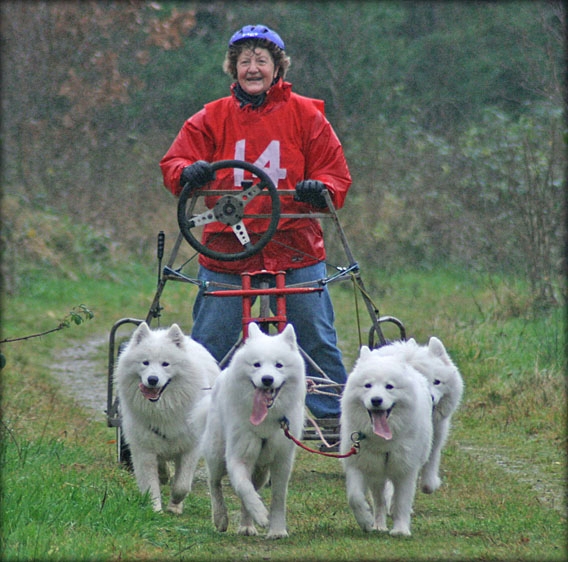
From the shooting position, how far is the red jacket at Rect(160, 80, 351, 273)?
20.5 ft

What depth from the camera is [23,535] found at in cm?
433

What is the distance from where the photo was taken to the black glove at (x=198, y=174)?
5.87 metres

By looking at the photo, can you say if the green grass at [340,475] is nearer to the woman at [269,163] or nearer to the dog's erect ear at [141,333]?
the dog's erect ear at [141,333]

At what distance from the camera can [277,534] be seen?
496 centimetres

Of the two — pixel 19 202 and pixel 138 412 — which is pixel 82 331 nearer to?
pixel 19 202

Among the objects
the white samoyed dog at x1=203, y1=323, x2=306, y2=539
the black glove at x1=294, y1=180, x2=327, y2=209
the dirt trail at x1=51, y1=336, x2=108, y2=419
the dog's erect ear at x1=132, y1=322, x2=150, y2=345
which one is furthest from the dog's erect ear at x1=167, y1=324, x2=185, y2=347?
the dirt trail at x1=51, y1=336, x2=108, y2=419

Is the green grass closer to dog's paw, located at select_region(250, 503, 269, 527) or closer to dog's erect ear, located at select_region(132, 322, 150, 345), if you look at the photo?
dog's paw, located at select_region(250, 503, 269, 527)

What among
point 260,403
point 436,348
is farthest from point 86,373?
point 260,403

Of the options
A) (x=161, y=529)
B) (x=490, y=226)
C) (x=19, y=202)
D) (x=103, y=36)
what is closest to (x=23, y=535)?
(x=161, y=529)

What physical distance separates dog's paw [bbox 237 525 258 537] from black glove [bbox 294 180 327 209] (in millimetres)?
1892

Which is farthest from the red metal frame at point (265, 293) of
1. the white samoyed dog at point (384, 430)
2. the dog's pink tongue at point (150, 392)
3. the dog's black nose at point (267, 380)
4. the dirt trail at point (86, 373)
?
the dirt trail at point (86, 373)

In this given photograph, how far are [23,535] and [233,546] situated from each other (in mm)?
941

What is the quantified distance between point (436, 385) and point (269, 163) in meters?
1.63

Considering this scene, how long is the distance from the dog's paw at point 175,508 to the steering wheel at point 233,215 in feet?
4.41
